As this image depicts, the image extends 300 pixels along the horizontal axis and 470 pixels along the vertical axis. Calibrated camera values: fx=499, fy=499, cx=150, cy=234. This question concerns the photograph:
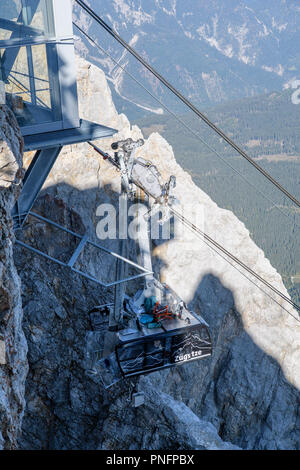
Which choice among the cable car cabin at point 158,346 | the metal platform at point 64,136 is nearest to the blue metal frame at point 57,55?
the metal platform at point 64,136

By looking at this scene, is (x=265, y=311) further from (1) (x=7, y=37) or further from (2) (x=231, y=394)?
(1) (x=7, y=37)

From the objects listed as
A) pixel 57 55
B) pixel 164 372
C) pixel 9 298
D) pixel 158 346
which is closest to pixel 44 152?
pixel 57 55

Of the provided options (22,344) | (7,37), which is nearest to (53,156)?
(7,37)

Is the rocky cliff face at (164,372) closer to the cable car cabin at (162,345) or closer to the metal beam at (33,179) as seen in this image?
the cable car cabin at (162,345)

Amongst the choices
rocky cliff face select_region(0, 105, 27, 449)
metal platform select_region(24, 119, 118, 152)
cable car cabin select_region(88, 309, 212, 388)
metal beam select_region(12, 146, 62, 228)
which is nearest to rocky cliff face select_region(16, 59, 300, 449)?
cable car cabin select_region(88, 309, 212, 388)

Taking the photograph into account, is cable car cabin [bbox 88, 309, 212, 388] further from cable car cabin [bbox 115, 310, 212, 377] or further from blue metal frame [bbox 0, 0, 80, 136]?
blue metal frame [bbox 0, 0, 80, 136]
